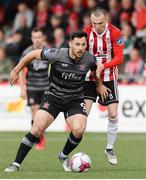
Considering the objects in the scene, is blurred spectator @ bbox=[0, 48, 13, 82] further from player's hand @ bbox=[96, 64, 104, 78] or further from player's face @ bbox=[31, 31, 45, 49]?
player's hand @ bbox=[96, 64, 104, 78]

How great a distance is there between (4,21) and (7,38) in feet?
4.78

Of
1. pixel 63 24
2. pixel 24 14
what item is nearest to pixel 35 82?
pixel 63 24

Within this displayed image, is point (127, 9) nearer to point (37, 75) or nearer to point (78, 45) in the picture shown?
point (37, 75)

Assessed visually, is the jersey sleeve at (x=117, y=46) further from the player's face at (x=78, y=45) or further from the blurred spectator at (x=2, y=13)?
the blurred spectator at (x=2, y=13)

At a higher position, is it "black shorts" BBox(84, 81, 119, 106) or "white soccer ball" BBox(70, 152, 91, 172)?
"black shorts" BBox(84, 81, 119, 106)

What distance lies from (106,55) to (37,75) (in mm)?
3399

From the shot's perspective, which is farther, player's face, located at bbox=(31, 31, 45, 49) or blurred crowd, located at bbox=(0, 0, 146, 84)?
blurred crowd, located at bbox=(0, 0, 146, 84)

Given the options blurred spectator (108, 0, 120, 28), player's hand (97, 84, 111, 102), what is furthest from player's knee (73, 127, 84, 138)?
blurred spectator (108, 0, 120, 28)

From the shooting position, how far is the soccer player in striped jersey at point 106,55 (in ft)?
39.0

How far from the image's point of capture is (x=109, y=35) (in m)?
12.2

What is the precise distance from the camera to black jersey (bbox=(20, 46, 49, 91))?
604 inches

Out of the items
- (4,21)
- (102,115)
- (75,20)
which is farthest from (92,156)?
(4,21)

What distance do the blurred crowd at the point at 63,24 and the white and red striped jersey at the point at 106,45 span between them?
690 centimetres

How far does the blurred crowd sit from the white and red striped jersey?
6896 mm
